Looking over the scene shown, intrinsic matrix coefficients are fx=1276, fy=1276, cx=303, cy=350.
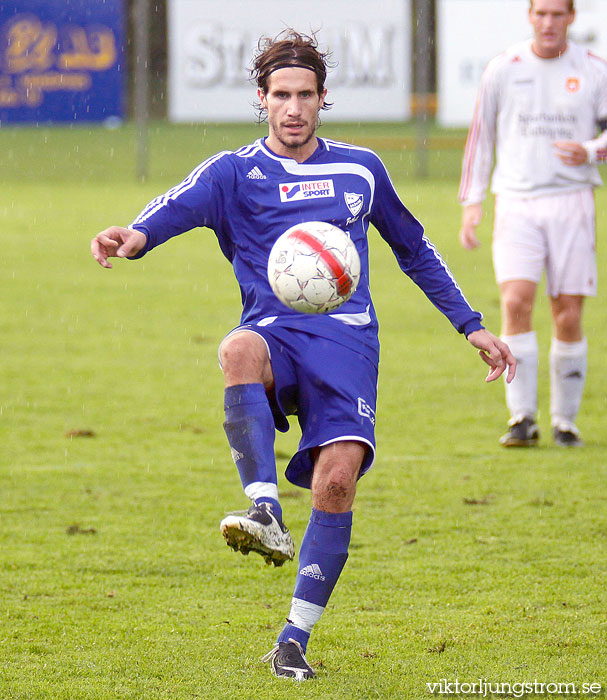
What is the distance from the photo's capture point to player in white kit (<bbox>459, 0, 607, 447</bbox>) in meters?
7.05

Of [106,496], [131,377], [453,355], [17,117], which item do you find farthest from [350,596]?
[17,117]

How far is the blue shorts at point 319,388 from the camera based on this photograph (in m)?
3.86

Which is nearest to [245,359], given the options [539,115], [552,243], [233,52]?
[552,243]

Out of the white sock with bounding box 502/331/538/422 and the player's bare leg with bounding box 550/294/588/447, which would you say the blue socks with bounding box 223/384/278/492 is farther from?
the player's bare leg with bounding box 550/294/588/447

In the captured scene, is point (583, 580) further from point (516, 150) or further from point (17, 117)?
point (17, 117)

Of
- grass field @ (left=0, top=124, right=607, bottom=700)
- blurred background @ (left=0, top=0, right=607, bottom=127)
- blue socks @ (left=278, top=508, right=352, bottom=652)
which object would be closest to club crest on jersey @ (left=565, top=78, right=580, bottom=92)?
grass field @ (left=0, top=124, right=607, bottom=700)

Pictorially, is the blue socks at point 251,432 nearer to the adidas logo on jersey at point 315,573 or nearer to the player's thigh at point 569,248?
the adidas logo on jersey at point 315,573

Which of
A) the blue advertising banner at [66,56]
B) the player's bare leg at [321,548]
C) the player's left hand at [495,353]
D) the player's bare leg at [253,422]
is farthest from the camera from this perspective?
the blue advertising banner at [66,56]

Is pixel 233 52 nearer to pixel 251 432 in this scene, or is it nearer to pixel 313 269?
pixel 313 269

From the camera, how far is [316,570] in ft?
12.6

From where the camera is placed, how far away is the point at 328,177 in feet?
13.5

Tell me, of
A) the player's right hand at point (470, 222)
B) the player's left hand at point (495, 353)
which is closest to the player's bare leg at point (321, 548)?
the player's left hand at point (495, 353)

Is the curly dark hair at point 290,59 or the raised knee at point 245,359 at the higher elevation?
the curly dark hair at point 290,59

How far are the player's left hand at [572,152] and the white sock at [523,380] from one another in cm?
97
